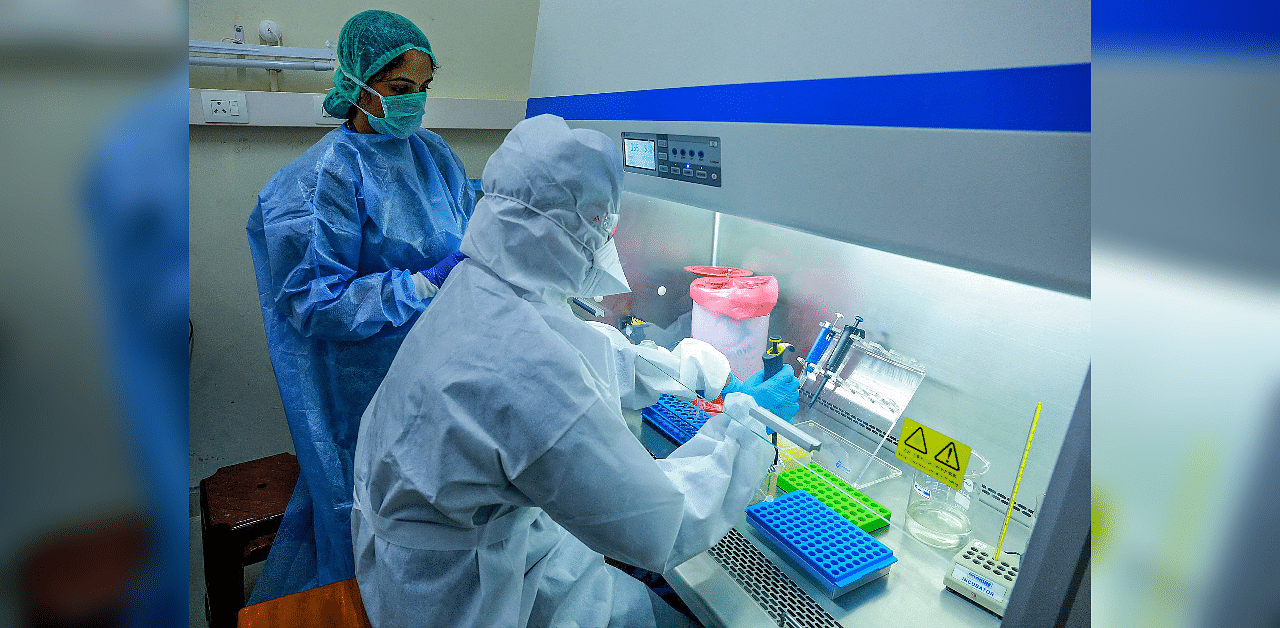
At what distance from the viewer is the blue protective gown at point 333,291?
159 cm

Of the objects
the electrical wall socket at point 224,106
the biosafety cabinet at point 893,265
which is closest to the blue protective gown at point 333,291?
the biosafety cabinet at point 893,265

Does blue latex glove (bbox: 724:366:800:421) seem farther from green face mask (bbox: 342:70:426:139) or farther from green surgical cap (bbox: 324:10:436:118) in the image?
green surgical cap (bbox: 324:10:436:118)

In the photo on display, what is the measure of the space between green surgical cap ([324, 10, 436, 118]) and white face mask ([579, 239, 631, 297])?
2.77 ft

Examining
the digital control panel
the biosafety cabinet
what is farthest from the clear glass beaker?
the digital control panel

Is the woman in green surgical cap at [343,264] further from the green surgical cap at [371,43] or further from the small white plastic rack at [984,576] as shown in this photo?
the small white plastic rack at [984,576]

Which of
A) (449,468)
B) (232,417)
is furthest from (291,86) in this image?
(449,468)

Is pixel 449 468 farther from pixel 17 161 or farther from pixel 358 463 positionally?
pixel 17 161

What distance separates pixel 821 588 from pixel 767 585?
85 millimetres

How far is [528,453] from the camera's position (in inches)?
39.6

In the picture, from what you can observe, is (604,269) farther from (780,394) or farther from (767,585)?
(767,585)

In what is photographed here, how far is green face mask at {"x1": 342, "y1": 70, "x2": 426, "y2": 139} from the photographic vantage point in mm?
1706

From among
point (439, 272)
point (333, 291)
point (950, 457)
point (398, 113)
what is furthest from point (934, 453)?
point (398, 113)

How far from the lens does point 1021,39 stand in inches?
32.0

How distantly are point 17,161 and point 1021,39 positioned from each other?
93 centimetres
